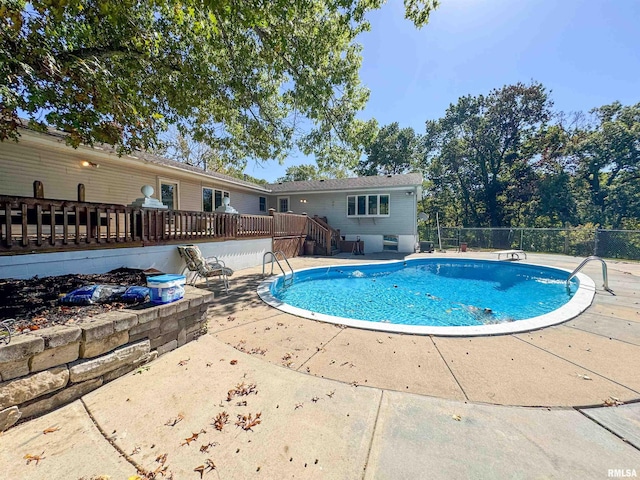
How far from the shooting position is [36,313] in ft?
9.30

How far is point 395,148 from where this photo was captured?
28.8 m

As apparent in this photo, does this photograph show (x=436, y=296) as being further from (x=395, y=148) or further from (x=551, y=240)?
(x=395, y=148)

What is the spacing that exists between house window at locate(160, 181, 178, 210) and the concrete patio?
9.39m

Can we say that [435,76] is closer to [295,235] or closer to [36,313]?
[295,235]

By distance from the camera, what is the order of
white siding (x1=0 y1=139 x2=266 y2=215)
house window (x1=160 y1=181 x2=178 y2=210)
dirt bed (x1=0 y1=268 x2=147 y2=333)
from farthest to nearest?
1. house window (x1=160 y1=181 x2=178 y2=210)
2. white siding (x1=0 y1=139 x2=266 y2=215)
3. dirt bed (x1=0 y1=268 x2=147 y2=333)

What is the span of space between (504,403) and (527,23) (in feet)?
35.3

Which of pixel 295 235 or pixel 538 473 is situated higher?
pixel 295 235

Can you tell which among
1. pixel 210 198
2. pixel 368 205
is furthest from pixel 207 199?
pixel 368 205

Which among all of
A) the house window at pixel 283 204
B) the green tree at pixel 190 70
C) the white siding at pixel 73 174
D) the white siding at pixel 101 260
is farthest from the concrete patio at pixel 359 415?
the house window at pixel 283 204

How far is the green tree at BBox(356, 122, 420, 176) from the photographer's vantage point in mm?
28750

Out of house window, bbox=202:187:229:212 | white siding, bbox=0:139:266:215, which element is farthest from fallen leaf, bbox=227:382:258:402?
house window, bbox=202:187:229:212

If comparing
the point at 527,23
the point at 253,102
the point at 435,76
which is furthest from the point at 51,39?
the point at 435,76

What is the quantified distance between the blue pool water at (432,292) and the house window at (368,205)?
4.07 m

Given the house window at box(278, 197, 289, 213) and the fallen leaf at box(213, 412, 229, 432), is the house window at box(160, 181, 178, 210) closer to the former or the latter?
the house window at box(278, 197, 289, 213)
